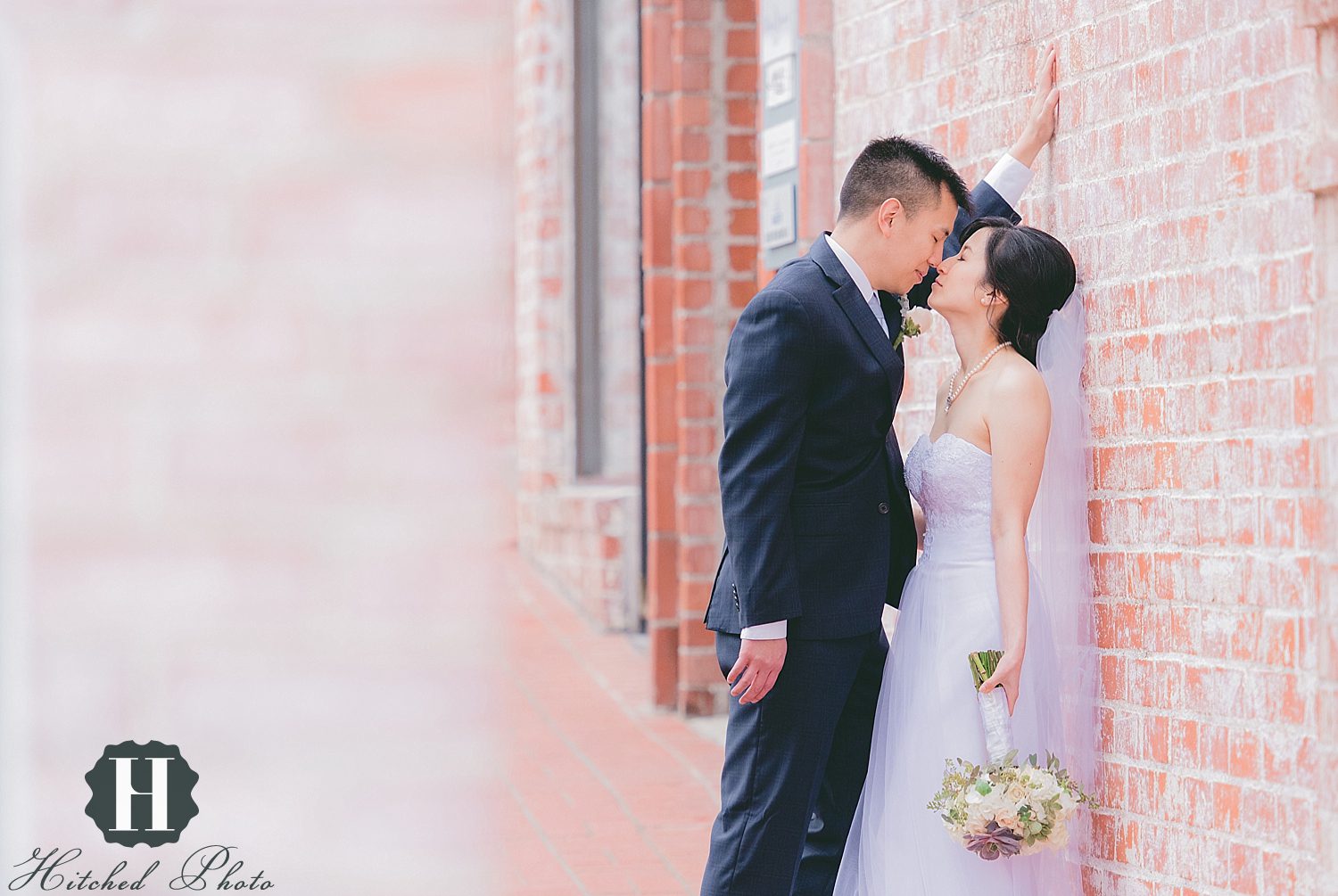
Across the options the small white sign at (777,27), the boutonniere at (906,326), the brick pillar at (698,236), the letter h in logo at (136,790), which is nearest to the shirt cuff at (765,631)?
the boutonniere at (906,326)

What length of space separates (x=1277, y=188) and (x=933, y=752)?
51.1 inches

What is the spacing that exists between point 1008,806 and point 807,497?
729 mm

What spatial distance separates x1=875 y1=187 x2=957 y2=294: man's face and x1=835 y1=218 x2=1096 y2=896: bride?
0.12m

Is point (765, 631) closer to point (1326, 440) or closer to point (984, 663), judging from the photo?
point (984, 663)

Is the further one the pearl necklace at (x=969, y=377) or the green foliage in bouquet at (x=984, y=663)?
the pearl necklace at (x=969, y=377)

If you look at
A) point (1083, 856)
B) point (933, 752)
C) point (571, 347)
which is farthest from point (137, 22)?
point (571, 347)

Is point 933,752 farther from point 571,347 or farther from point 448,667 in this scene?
point 571,347

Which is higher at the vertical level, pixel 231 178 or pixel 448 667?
pixel 231 178

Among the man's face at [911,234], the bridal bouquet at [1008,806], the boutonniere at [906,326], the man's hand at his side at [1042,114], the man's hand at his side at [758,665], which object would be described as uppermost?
the man's hand at his side at [1042,114]

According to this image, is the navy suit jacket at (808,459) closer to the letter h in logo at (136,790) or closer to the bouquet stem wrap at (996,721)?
the bouquet stem wrap at (996,721)

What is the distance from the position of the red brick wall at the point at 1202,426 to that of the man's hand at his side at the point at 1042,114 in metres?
0.05

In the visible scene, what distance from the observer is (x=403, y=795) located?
2.92 ft

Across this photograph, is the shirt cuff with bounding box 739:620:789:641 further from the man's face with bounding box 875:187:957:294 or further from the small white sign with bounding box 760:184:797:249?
the small white sign with bounding box 760:184:797:249

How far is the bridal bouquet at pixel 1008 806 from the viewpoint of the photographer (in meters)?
2.80
